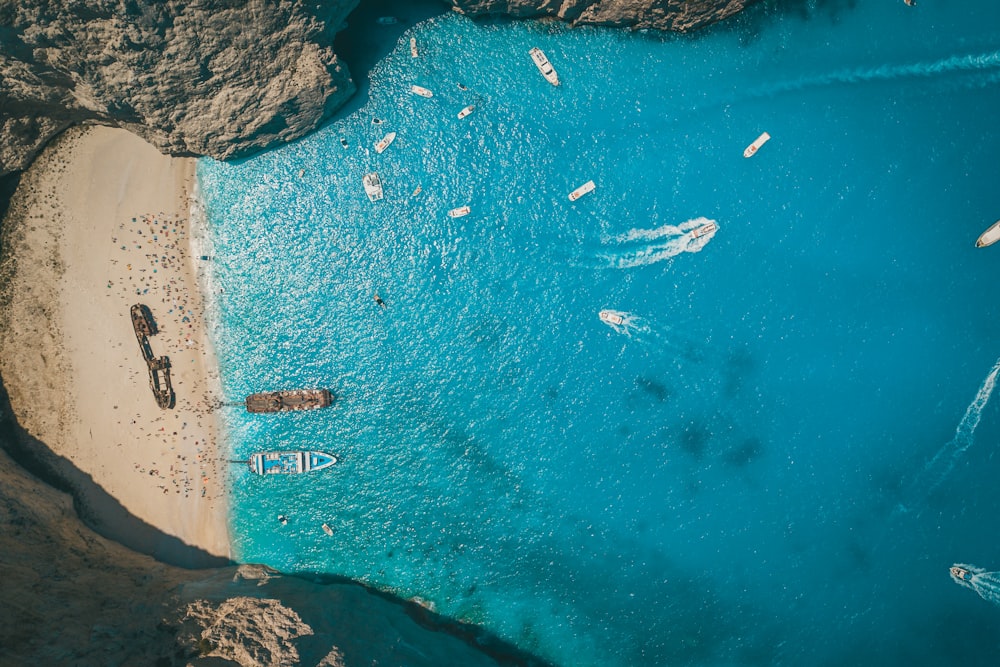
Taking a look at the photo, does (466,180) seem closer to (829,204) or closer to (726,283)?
(726,283)

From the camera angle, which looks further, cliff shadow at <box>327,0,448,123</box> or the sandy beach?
cliff shadow at <box>327,0,448,123</box>

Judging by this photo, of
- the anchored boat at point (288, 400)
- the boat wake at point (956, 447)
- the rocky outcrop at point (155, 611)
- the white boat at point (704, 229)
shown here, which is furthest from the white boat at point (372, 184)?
the boat wake at point (956, 447)

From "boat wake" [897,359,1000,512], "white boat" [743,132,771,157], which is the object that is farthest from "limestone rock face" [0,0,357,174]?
"boat wake" [897,359,1000,512]

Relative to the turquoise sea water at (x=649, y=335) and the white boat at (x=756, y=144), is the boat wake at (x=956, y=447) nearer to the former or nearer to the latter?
the turquoise sea water at (x=649, y=335)

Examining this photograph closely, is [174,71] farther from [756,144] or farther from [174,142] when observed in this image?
[756,144]

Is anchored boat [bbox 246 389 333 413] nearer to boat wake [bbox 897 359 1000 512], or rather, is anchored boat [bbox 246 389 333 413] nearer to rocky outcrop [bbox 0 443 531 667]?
rocky outcrop [bbox 0 443 531 667]

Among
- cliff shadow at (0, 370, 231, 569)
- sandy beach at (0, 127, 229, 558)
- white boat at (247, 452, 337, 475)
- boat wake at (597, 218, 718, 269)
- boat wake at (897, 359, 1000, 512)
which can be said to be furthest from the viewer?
boat wake at (897, 359, 1000, 512)
